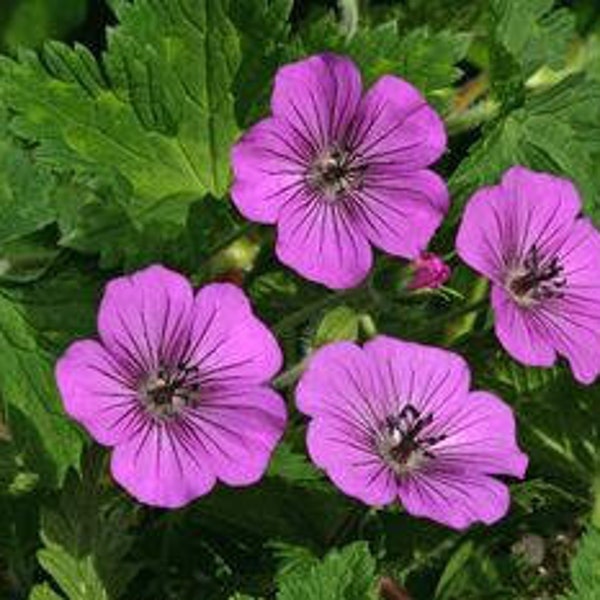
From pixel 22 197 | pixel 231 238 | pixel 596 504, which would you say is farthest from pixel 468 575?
pixel 22 197

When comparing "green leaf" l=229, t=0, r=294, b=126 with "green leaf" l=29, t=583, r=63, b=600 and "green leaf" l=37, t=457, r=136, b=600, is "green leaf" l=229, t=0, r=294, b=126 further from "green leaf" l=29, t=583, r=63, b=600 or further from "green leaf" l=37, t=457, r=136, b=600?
"green leaf" l=29, t=583, r=63, b=600

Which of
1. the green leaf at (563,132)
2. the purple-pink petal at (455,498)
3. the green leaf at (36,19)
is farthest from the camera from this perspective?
the green leaf at (36,19)

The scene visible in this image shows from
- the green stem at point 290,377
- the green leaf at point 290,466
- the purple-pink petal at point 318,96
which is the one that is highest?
the purple-pink petal at point 318,96

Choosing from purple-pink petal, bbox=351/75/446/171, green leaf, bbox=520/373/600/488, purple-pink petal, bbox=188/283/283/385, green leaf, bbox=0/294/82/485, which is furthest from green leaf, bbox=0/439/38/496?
green leaf, bbox=520/373/600/488

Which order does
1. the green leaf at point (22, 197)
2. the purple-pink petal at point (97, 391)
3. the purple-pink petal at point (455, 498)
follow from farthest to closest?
the green leaf at point (22, 197) → the purple-pink petal at point (455, 498) → the purple-pink petal at point (97, 391)

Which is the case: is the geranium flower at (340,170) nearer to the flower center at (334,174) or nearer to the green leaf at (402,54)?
the flower center at (334,174)

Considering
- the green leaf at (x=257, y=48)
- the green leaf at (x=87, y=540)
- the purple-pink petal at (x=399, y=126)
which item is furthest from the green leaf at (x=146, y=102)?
the green leaf at (x=87, y=540)
